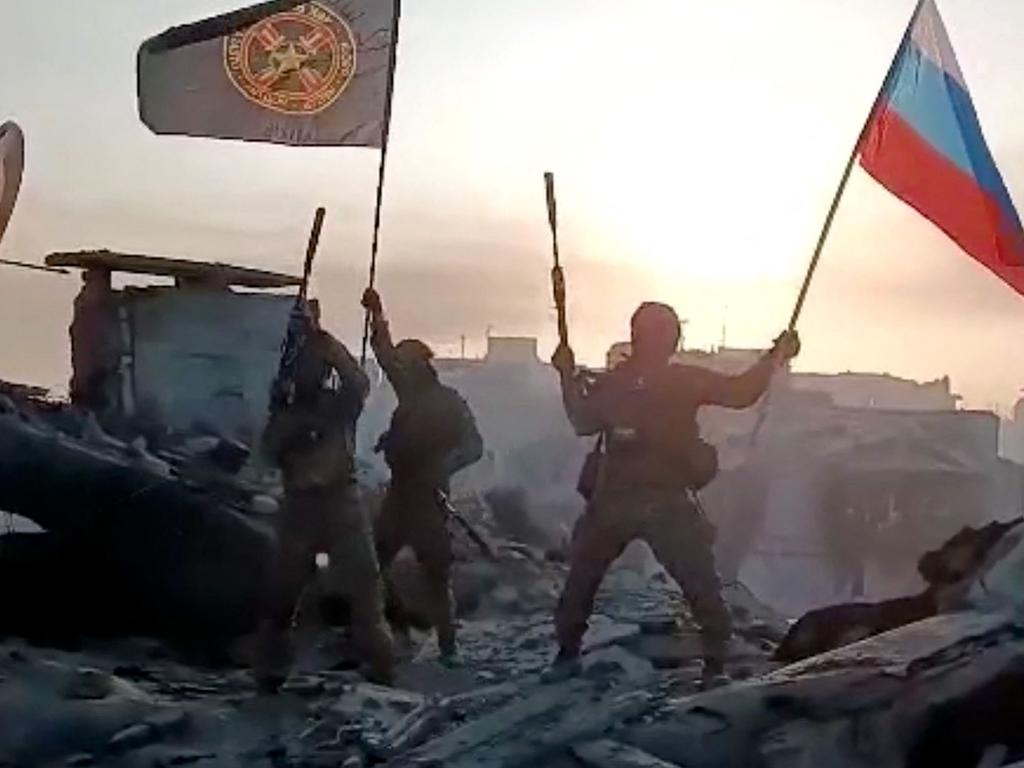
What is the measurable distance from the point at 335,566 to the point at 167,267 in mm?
3411

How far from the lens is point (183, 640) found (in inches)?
294

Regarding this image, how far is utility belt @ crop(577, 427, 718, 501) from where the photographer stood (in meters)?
6.08

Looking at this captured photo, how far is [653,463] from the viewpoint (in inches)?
240

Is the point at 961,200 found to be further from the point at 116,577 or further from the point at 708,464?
the point at 116,577

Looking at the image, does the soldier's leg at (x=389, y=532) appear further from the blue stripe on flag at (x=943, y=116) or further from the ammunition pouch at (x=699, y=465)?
the blue stripe on flag at (x=943, y=116)

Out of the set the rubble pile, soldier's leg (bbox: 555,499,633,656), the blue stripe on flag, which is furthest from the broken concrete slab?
the blue stripe on flag

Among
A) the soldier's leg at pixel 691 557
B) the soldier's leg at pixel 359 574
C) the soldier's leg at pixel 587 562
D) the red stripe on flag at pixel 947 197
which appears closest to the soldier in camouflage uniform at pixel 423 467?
the soldier's leg at pixel 359 574

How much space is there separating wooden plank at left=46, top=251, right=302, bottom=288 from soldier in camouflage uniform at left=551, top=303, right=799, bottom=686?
3247 millimetres

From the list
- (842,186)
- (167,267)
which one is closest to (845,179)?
Answer: (842,186)

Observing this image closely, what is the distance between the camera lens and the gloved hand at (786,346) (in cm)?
591

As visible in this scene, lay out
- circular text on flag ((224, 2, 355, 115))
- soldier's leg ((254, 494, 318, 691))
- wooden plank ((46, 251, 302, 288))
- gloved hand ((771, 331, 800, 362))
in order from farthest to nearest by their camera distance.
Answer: wooden plank ((46, 251, 302, 288)) < circular text on flag ((224, 2, 355, 115)) < soldier's leg ((254, 494, 318, 691)) < gloved hand ((771, 331, 800, 362))

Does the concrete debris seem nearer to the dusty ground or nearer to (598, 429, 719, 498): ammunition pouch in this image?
the dusty ground

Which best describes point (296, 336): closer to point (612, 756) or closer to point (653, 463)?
point (653, 463)

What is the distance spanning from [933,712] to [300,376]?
2.56 metres
